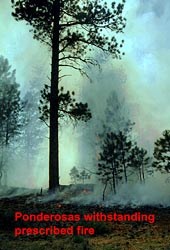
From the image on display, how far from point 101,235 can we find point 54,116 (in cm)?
761

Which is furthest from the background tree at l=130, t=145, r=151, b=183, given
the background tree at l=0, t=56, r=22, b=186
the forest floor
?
the background tree at l=0, t=56, r=22, b=186

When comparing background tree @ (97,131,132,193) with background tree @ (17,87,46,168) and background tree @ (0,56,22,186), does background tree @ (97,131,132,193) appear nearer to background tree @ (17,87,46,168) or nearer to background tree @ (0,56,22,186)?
background tree @ (0,56,22,186)

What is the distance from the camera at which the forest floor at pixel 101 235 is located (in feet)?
24.8

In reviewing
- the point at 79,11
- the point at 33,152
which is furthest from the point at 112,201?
the point at 33,152

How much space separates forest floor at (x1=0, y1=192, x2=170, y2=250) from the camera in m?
7.56

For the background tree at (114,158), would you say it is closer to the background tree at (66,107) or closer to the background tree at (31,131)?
the background tree at (66,107)

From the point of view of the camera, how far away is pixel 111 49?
54.6 ft

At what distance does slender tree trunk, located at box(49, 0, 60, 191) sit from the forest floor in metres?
3.72

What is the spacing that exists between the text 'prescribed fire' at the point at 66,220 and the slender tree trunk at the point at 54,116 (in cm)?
421

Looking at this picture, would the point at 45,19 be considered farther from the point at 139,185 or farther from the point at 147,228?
the point at 147,228

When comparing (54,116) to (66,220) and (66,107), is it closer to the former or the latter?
(66,107)

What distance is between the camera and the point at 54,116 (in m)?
15.5

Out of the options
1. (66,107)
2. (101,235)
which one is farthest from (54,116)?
(101,235)

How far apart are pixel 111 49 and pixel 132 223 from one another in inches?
358
